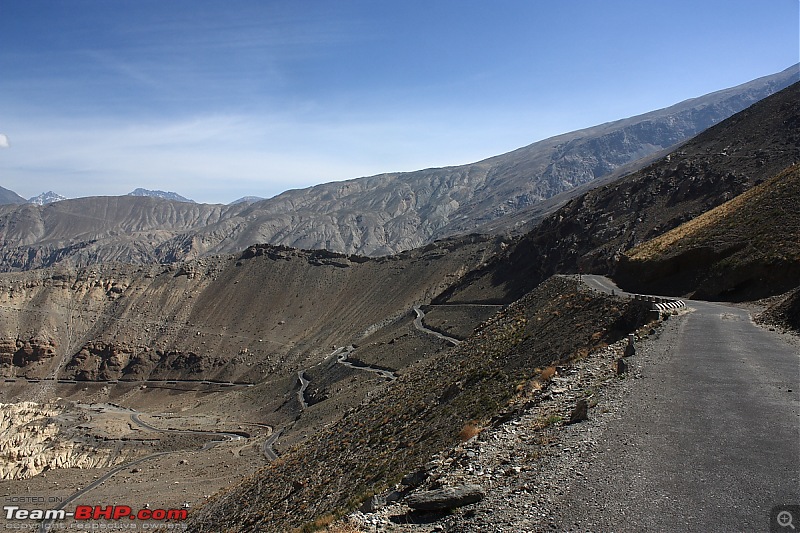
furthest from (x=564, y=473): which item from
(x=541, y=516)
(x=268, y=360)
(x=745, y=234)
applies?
(x=268, y=360)

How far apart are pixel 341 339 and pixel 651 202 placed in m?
42.5

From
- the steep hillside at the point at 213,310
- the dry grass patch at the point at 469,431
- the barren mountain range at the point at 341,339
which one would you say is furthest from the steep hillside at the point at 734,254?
the steep hillside at the point at 213,310

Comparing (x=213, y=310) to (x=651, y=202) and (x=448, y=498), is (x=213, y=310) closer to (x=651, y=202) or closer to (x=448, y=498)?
(x=651, y=202)

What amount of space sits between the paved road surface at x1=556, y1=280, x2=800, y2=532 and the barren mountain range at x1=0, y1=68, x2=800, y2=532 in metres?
1.59

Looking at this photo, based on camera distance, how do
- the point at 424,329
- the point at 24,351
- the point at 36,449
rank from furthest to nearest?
the point at 24,351, the point at 424,329, the point at 36,449

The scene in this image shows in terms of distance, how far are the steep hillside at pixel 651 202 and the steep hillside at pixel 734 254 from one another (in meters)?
14.5

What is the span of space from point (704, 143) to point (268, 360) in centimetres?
6302

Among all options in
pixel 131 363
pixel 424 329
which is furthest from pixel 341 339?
pixel 131 363

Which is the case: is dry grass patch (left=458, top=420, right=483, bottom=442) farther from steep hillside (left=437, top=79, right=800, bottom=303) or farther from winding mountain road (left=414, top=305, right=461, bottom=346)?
steep hillside (left=437, top=79, right=800, bottom=303)

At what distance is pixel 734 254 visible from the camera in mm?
24500

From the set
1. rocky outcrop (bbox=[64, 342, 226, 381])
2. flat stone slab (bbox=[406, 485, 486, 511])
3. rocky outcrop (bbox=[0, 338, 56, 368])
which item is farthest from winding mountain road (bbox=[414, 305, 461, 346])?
rocky outcrop (bbox=[0, 338, 56, 368])

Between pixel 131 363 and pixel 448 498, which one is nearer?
pixel 448 498

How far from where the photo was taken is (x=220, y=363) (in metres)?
80.7

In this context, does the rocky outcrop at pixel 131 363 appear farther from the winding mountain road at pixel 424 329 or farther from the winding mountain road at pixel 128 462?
the winding mountain road at pixel 424 329
